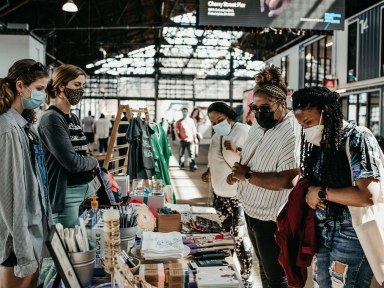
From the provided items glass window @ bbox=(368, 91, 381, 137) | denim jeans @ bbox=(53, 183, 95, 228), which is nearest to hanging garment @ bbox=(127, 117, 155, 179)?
denim jeans @ bbox=(53, 183, 95, 228)

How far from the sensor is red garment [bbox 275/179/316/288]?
6.90 ft

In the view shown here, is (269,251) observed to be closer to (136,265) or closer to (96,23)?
(136,265)

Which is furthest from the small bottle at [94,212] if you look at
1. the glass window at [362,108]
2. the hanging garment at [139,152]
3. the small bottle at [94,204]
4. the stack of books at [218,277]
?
the glass window at [362,108]

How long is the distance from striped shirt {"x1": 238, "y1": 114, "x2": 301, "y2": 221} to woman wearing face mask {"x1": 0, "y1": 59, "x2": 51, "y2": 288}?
119cm

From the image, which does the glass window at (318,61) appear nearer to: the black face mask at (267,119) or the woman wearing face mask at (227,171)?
the woman wearing face mask at (227,171)

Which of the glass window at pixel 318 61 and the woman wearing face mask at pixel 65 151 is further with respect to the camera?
the glass window at pixel 318 61

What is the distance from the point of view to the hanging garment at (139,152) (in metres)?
4.67

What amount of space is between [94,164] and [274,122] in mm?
1108

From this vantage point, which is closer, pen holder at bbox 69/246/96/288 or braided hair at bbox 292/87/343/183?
pen holder at bbox 69/246/96/288

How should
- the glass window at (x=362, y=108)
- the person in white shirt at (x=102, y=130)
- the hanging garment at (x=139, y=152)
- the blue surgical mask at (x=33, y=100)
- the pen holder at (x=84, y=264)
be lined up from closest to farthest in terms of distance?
the pen holder at (x=84, y=264) → the blue surgical mask at (x=33, y=100) → the hanging garment at (x=139, y=152) → the glass window at (x=362, y=108) → the person in white shirt at (x=102, y=130)

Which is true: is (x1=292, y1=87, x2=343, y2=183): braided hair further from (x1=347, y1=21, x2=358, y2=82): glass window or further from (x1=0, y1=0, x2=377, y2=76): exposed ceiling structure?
(x1=347, y1=21, x2=358, y2=82): glass window

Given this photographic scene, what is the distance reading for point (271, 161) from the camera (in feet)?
7.93

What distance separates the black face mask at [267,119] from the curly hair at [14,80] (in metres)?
1.23

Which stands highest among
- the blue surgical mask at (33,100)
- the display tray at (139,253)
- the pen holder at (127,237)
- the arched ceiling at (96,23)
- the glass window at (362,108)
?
the arched ceiling at (96,23)
